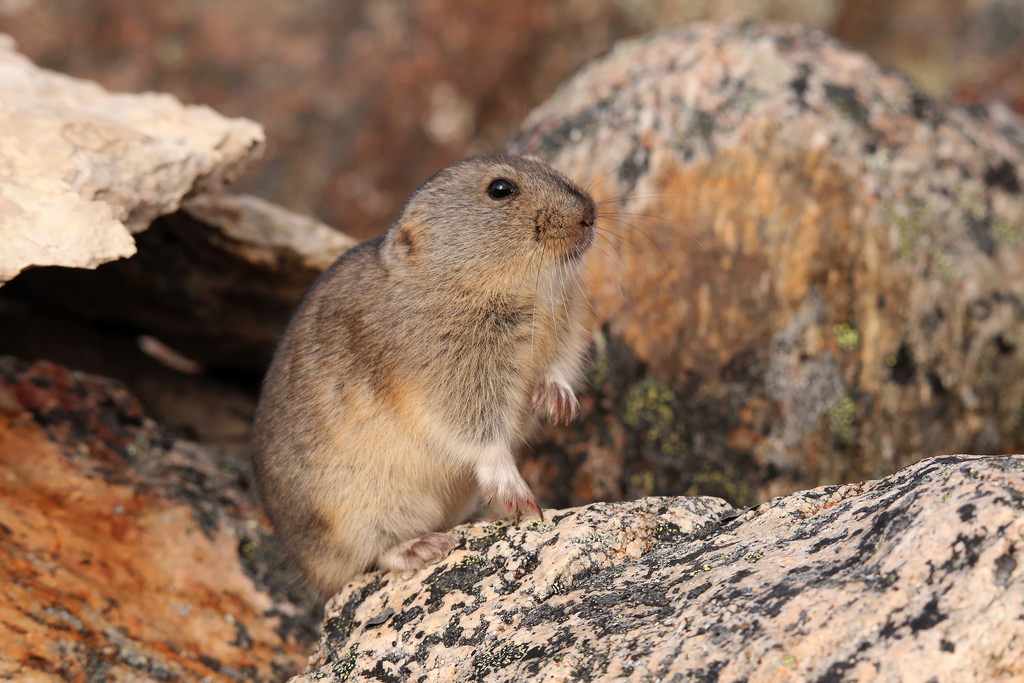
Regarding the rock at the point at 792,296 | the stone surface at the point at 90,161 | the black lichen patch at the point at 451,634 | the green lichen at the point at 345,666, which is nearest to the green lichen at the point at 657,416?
the rock at the point at 792,296

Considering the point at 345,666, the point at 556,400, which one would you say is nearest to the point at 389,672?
the point at 345,666

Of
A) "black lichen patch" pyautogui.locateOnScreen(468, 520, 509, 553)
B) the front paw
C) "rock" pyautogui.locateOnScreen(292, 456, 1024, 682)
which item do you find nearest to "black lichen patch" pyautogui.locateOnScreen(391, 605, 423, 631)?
"rock" pyautogui.locateOnScreen(292, 456, 1024, 682)

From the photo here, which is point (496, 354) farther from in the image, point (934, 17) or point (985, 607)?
point (934, 17)

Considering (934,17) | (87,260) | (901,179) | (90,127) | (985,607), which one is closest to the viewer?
(985,607)

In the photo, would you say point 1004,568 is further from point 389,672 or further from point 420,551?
point 420,551

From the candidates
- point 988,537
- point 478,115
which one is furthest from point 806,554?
point 478,115

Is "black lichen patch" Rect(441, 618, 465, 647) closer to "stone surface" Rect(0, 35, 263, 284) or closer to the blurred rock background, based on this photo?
"stone surface" Rect(0, 35, 263, 284)

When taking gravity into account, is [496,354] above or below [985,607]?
above
